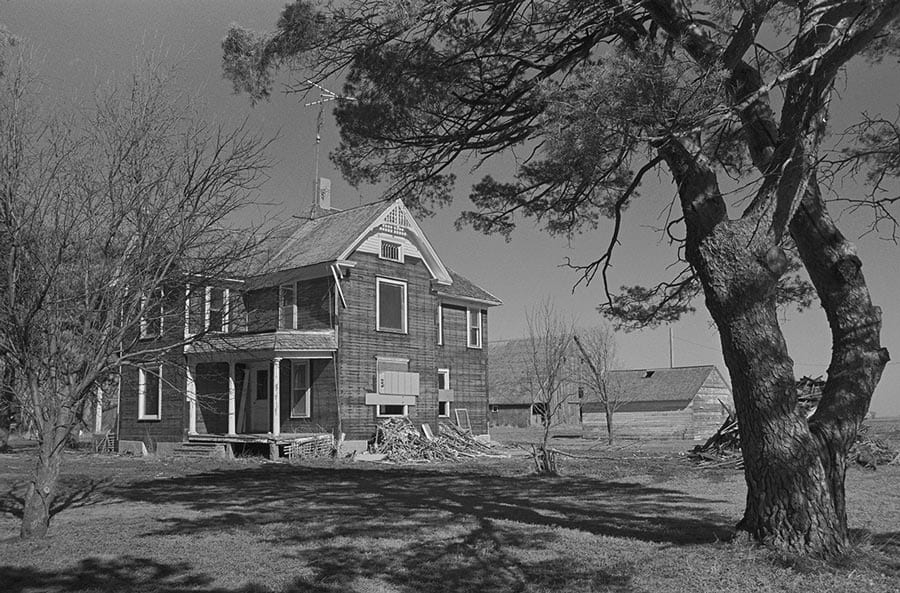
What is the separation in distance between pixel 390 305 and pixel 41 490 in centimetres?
1741

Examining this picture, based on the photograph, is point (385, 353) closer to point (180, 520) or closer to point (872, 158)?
point (180, 520)

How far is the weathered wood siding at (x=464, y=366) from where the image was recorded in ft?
98.0

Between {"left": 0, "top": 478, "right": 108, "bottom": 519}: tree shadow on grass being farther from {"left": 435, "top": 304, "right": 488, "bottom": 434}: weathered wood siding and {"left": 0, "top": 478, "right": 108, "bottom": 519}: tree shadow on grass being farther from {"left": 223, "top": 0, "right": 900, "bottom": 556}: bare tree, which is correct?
{"left": 435, "top": 304, "right": 488, "bottom": 434}: weathered wood siding

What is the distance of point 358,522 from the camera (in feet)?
33.9

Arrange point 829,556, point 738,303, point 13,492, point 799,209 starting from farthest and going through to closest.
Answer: point 13,492 → point 799,209 → point 738,303 → point 829,556

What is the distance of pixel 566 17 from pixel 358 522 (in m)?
6.70

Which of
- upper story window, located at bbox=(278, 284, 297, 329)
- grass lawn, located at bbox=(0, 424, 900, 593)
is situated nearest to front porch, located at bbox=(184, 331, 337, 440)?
upper story window, located at bbox=(278, 284, 297, 329)

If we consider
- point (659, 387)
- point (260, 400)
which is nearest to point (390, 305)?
point (260, 400)

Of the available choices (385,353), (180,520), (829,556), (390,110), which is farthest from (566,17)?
(385,353)

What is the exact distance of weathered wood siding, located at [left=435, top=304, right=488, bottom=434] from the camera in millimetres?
29859

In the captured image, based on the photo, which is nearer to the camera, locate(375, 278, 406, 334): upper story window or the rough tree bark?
the rough tree bark

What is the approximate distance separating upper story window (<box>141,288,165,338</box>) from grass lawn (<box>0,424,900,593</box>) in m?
2.49

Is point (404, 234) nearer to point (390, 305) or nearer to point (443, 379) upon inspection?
point (390, 305)

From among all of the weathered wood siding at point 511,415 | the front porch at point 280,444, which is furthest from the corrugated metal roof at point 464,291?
the weathered wood siding at point 511,415
